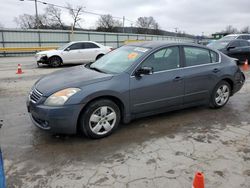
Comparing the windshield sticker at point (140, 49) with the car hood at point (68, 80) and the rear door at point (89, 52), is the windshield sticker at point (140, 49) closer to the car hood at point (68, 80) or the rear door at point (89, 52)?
the car hood at point (68, 80)

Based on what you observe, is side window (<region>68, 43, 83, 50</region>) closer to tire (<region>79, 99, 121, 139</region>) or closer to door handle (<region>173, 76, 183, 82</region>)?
door handle (<region>173, 76, 183, 82</region>)

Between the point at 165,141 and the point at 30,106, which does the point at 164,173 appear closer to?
the point at 165,141

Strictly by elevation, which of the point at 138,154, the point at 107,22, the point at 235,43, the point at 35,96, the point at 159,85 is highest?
the point at 107,22

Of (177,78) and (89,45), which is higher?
(89,45)

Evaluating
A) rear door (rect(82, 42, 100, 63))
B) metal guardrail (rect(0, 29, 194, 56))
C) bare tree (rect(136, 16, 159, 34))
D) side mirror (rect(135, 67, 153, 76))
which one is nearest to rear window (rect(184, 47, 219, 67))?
side mirror (rect(135, 67, 153, 76))

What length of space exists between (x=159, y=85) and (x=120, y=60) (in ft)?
2.99

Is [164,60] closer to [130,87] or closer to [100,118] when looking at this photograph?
[130,87]

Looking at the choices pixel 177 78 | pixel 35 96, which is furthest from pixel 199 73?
pixel 35 96

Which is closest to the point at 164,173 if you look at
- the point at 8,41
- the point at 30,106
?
the point at 30,106

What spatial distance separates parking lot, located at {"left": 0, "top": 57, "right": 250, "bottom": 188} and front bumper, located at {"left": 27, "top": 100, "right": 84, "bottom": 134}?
0.89 ft

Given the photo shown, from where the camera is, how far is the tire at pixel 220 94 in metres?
5.43

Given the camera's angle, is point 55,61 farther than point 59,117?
Yes

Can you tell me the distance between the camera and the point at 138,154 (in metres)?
3.55

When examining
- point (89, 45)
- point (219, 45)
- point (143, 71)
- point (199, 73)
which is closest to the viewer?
point (143, 71)
